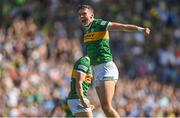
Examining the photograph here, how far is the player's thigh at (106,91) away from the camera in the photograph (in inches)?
546

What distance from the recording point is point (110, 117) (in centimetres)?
1395

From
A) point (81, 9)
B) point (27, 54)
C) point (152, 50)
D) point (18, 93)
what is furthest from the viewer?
point (152, 50)

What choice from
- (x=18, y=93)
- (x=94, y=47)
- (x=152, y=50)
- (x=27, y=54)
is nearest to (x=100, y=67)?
(x=94, y=47)

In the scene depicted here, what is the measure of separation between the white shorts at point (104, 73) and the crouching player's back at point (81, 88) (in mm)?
221

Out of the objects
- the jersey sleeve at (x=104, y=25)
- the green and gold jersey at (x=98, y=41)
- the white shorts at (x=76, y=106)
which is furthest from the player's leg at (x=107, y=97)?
the jersey sleeve at (x=104, y=25)

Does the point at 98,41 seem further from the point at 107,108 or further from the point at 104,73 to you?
the point at 107,108

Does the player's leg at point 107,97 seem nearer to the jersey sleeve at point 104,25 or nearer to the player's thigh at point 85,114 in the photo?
the player's thigh at point 85,114

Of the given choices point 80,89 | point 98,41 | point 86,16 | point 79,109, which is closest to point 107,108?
point 80,89

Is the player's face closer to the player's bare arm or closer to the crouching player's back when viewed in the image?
the crouching player's back

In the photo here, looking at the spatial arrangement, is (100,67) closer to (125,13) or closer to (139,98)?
(139,98)

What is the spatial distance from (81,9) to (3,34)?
11058 mm

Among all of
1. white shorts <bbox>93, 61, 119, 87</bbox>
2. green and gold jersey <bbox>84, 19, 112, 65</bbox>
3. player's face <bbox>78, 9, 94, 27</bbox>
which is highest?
player's face <bbox>78, 9, 94, 27</bbox>

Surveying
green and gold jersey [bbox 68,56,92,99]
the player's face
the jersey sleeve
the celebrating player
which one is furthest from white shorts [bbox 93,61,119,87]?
the player's face

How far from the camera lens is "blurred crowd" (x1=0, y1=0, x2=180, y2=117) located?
2300 cm
